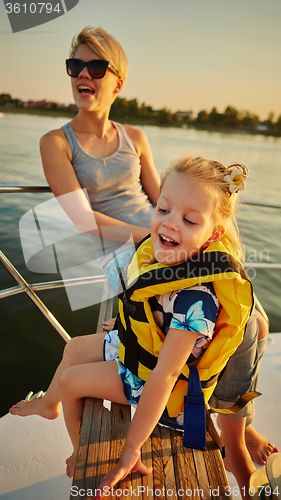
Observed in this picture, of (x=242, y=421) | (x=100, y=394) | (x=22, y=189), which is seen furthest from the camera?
(x=22, y=189)

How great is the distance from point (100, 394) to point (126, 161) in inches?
47.3

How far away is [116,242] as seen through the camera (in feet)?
5.62

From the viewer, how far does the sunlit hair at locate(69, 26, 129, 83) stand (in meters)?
1.64

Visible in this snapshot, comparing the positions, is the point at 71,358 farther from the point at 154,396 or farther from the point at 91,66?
the point at 91,66

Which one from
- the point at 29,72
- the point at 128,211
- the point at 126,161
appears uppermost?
the point at 29,72

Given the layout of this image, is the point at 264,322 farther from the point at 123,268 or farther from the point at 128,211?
the point at 128,211

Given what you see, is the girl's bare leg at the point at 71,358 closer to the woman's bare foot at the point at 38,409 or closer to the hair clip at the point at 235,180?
the woman's bare foot at the point at 38,409

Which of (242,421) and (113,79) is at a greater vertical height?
(113,79)

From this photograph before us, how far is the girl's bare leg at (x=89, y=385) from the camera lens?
3.47 ft

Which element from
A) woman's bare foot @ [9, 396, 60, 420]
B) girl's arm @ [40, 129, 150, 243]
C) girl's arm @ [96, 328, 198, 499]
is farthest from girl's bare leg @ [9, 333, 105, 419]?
girl's arm @ [40, 129, 150, 243]

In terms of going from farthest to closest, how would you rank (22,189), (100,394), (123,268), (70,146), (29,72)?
(29,72) < (22,189) < (70,146) < (123,268) < (100,394)

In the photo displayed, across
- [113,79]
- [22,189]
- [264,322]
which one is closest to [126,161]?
[113,79]

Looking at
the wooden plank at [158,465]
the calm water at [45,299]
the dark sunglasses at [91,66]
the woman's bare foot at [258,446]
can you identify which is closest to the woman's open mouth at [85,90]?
the dark sunglasses at [91,66]

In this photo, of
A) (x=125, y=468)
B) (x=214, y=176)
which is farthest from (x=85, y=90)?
(x=125, y=468)
